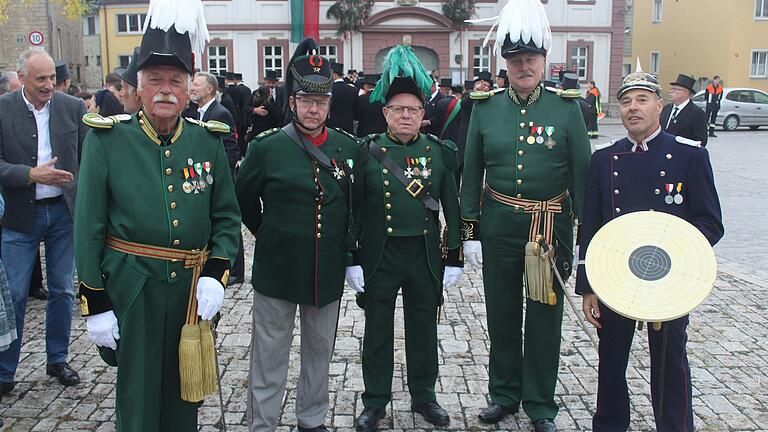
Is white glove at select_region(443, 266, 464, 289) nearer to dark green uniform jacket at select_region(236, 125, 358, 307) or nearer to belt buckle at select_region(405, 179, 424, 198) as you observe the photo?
belt buckle at select_region(405, 179, 424, 198)

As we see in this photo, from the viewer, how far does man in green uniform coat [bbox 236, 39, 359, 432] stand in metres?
4.06

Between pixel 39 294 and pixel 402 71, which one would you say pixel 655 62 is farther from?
pixel 402 71

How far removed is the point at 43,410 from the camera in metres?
4.68

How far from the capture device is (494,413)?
461 centimetres

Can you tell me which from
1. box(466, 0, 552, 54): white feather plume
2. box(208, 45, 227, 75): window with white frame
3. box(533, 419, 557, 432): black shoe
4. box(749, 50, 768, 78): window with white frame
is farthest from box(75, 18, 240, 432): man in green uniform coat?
box(749, 50, 768, 78): window with white frame

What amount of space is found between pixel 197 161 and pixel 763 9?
38358 millimetres

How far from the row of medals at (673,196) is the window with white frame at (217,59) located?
32.3m

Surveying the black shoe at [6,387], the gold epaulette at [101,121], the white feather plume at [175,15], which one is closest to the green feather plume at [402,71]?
the white feather plume at [175,15]

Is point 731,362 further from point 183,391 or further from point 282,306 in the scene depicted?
point 183,391

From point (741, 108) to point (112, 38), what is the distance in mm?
33866

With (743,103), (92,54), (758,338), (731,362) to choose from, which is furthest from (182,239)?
(92,54)

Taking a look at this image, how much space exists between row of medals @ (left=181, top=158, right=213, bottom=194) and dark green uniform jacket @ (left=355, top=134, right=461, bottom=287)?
1039 millimetres

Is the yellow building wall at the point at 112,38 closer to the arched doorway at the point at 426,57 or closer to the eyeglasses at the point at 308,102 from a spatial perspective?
the arched doorway at the point at 426,57

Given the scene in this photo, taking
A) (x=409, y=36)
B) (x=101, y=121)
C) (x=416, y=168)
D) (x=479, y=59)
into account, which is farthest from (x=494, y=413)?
(x=479, y=59)
